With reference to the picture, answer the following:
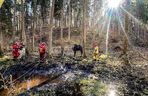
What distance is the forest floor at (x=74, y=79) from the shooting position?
1282cm

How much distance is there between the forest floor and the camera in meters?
12.8

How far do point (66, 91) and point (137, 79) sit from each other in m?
5.25

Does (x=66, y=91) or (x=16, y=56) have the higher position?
(x=16, y=56)

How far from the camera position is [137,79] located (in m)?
16.0

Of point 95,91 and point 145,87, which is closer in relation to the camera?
point 95,91

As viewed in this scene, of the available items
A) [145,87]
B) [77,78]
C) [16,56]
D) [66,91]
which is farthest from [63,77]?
[16,56]

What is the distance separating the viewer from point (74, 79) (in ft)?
51.0

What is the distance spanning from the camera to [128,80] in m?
15.7

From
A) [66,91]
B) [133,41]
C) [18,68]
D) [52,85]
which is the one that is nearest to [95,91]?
[66,91]

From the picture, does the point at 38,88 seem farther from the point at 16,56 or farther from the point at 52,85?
the point at 16,56

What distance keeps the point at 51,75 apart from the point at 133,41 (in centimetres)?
3959

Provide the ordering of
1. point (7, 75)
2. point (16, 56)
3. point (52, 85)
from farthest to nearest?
point (16, 56), point (7, 75), point (52, 85)

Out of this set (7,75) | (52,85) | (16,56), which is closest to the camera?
(52,85)

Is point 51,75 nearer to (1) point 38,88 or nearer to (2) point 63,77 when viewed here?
(2) point 63,77
